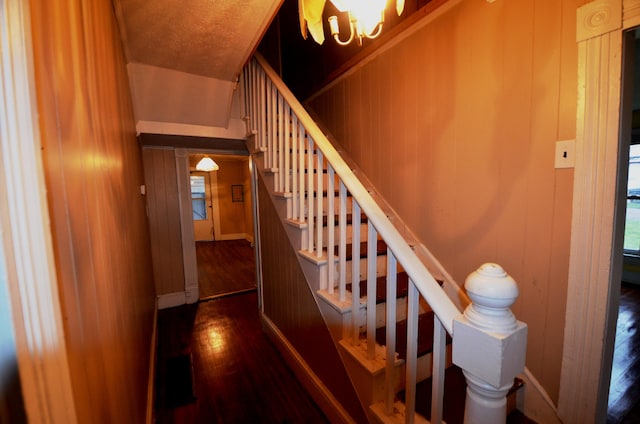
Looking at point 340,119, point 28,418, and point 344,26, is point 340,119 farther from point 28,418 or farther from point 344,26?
point 28,418

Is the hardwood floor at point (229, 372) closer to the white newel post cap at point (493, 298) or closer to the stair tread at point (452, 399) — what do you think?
the stair tread at point (452, 399)

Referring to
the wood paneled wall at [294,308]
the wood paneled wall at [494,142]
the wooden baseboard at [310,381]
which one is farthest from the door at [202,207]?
the wood paneled wall at [494,142]

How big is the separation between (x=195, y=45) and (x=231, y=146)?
50.9 inches

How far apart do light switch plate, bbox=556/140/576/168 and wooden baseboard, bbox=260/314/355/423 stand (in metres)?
1.68

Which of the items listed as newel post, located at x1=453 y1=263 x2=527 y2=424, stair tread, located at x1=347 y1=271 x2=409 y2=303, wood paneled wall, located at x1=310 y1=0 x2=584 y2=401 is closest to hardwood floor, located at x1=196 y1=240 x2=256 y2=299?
stair tread, located at x1=347 y1=271 x2=409 y2=303

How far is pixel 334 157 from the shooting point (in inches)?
53.2

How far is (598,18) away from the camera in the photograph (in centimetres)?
108

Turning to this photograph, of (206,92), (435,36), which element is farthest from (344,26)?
(206,92)

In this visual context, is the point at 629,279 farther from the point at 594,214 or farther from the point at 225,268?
the point at 225,268

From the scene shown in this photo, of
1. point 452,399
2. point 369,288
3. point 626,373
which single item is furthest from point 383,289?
point 626,373

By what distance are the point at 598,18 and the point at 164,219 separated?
3.82 meters

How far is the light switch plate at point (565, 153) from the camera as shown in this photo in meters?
1.16

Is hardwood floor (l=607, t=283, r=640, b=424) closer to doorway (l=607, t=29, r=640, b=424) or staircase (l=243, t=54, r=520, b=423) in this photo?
doorway (l=607, t=29, r=640, b=424)

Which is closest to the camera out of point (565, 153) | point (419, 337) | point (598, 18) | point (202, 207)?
point (598, 18)
